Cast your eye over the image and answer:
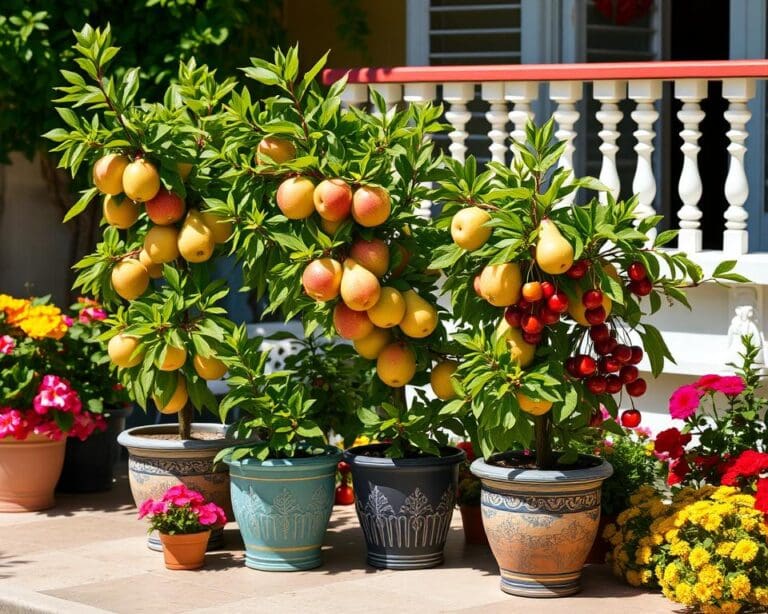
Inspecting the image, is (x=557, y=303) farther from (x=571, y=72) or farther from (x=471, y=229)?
(x=571, y=72)

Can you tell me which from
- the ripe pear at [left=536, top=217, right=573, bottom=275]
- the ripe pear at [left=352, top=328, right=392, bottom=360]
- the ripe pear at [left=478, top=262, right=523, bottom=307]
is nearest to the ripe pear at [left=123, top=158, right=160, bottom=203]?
the ripe pear at [left=352, top=328, right=392, bottom=360]

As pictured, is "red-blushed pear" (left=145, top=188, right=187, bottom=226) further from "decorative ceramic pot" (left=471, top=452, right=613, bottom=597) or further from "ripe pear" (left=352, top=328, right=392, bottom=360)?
"decorative ceramic pot" (left=471, top=452, right=613, bottom=597)

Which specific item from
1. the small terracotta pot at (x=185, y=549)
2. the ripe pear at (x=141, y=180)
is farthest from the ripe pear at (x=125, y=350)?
the small terracotta pot at (x=185, y=549)

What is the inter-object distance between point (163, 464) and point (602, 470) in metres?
2.04

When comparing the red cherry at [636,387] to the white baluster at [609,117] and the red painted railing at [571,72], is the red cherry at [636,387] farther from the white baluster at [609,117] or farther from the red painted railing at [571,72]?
the red painted railing at [571,72]

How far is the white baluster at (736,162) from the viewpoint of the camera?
7.28 m

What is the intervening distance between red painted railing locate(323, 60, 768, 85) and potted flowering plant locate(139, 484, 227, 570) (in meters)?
2.44

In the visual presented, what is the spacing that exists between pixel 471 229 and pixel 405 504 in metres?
1.25

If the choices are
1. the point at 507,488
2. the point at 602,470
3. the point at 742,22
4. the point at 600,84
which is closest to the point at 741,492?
the point at 602,470

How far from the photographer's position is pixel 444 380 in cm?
642

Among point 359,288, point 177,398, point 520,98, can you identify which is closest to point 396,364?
point 359,288

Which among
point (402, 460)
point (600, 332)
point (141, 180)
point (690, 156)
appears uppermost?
point (690, 156)

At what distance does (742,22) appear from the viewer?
8.82 m

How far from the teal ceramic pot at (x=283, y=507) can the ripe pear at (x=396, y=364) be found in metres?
0.46
